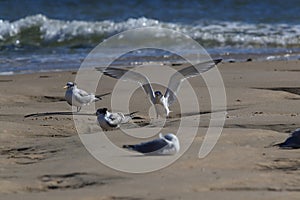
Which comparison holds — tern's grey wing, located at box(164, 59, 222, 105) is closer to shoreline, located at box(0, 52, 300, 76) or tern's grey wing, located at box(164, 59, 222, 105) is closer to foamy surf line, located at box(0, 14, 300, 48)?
shoreline, located at box(0, 52, 300, 76)

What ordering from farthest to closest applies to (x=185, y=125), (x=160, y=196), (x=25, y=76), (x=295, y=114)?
(x=25, y=76) → (x=295, y=114) → (x=185, y=125) → (x=160, y=196)

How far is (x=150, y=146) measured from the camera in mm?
6020

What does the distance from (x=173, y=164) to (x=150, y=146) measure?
0.31m

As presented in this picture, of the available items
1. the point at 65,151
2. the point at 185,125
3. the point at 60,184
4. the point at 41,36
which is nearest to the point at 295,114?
the point at 185,125

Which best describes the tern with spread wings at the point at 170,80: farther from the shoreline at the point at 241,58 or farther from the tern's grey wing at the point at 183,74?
the shoreline at the point at 241,58

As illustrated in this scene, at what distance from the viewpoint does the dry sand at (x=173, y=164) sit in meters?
5.25

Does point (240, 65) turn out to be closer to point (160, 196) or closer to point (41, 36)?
point (41, 36)

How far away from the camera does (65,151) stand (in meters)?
6.46

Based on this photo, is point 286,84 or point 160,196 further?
point 286,84

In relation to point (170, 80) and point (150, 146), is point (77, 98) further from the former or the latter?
point (150, 146)

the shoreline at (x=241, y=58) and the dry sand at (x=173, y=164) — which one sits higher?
the shoreline at (x=241, y=58)

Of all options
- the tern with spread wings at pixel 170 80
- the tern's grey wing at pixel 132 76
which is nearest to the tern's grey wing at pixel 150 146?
the tern with spread wings at pixel 170 80

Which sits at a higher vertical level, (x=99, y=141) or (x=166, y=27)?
(x=166, y=27)

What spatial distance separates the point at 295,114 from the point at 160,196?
3139 millimetres
